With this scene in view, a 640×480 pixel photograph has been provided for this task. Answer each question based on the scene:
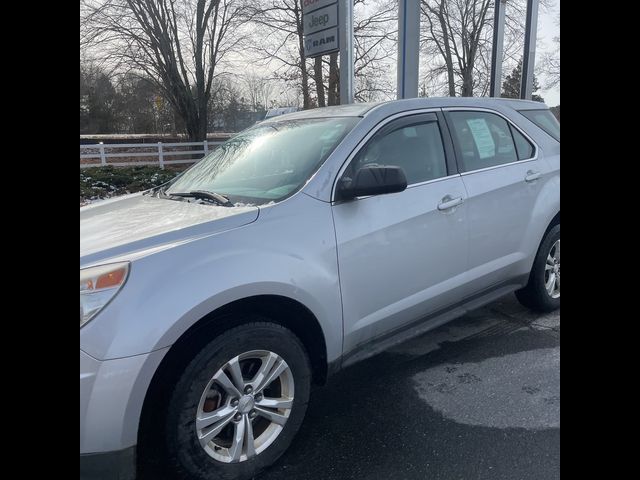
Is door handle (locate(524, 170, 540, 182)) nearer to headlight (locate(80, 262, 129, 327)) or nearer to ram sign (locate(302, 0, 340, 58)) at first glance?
headlight (locate(80, 262, 129, 327))

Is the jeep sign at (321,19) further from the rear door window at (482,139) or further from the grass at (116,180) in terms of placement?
the grass at (116,180)

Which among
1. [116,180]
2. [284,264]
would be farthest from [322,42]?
[116,180]

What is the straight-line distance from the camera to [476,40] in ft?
89.5

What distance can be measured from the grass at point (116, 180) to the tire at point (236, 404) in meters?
10.7

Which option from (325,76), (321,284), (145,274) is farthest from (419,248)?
→ (325,76)

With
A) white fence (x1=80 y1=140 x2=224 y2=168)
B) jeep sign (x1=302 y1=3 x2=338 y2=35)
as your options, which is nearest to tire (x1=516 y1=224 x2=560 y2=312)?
jeep sign (x1=302 y1=3 x2=338 y2=35)

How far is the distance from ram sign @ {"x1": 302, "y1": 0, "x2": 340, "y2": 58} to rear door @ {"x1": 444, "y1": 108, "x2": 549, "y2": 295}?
12.5 feet

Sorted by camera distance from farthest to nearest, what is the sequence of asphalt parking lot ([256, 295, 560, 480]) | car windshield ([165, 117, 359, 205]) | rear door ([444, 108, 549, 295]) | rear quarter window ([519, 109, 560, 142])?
rear quarter window ([519, 109, 560, 142]), rear door ([444, 108, 549, 295]), car windshield ([165, 117, 359, 205]), asphalt parking lot ([256, 295, 560, 480])

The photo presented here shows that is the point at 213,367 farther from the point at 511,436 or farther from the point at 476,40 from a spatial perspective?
the point at 476,40

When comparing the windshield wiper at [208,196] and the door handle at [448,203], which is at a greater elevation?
the windshield wiper at [208,196]

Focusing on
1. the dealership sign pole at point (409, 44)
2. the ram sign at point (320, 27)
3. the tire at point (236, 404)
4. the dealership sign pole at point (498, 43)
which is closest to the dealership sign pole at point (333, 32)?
the ram sign at point (320, 27)

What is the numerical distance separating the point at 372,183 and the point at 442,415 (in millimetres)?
1396

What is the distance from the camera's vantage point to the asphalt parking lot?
238 centimetres

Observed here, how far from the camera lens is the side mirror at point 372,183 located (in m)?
2.57
